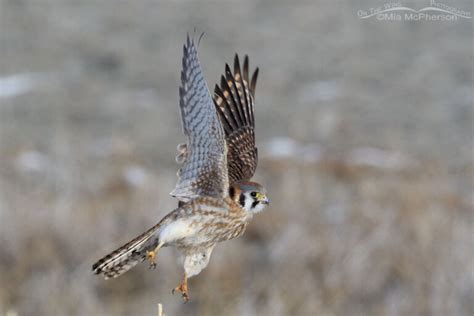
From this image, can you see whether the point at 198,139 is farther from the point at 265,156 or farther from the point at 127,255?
the point at 265,156

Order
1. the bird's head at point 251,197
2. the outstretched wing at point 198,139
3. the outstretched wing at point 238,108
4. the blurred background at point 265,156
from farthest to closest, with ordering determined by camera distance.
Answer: the blurred background at point 265,156 → the outstretched wing at point 238,108 → the bird's head at point 251,197 → the outstretched wing at point 198,139

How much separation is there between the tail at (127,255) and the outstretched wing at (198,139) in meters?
0.19

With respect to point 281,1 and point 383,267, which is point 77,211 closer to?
point 383,267

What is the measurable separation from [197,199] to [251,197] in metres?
0.21

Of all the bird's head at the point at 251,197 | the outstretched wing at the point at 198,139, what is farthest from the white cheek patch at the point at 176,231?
the bird's head at the point at 251,197

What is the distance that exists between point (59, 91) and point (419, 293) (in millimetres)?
7296

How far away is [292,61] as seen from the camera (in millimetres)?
15438

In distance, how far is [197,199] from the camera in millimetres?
3637

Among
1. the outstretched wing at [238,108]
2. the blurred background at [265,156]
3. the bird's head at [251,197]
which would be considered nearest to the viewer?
the bird's head at [251,197]

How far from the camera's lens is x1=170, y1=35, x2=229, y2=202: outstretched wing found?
3.43 meters

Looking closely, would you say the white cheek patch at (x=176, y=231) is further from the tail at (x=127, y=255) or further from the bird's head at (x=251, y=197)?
the bird's head at (x=251, y=197)

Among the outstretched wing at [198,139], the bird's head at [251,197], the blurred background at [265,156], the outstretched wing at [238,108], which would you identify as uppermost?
the blurred background at [265,156]

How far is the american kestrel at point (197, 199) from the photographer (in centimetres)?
346

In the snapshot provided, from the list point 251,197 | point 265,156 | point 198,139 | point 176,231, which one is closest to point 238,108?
point 251,197
